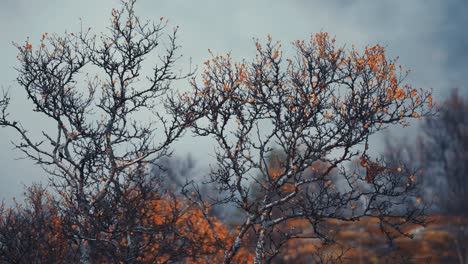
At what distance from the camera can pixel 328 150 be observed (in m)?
13.1

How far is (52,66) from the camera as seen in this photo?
16.0 m

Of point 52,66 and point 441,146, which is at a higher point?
point 441,146

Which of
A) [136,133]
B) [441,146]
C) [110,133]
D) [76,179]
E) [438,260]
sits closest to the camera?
[76,179]

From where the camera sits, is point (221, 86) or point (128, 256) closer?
point (128, 256)

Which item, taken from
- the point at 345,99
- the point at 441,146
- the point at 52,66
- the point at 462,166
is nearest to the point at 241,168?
the point at 345,99

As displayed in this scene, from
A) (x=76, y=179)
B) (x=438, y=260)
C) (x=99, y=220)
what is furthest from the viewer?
(x=438, y=260)

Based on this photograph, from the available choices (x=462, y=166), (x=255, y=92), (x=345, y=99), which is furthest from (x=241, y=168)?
(x=462, y=166)

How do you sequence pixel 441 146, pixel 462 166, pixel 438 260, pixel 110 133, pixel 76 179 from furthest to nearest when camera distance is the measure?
pixel 441 146 → pixel 462 166 → pixel 438 260 → pixel 110 133 → pixel 76 179

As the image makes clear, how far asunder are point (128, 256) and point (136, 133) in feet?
17.2

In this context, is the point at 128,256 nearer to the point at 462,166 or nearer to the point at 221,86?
the point at 221,86

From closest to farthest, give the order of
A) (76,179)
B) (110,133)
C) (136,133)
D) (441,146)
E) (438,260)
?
(76,179)
(110,133)
(136,133)
(438,260)
(441,146)

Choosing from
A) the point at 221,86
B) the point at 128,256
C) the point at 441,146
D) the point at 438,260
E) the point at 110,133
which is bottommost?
the point at 128,256

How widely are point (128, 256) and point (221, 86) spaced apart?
7060mm

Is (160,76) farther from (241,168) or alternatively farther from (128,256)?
(128,256)
